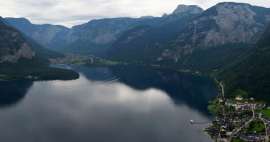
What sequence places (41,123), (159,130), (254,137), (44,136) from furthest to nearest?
(41,123)
(159,130)
(44,136)
(254,137)

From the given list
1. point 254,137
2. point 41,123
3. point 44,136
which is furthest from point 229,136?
point 41,123

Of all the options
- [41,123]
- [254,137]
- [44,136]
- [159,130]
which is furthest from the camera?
[41,123]

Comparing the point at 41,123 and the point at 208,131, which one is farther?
the point at 41,123

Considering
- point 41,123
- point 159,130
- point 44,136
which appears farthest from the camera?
point 41,123

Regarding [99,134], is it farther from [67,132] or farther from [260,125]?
[260,125]

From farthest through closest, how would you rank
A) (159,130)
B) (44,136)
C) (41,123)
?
(41,123)
(159,130)
(44,136)

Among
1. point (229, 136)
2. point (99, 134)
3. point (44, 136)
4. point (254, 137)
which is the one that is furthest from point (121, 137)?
point (254, 137)

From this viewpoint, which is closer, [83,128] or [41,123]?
[83,128]

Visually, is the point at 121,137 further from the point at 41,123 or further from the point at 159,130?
the point at 41,123

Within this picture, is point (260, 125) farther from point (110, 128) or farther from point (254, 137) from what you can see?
point (110, 128)
